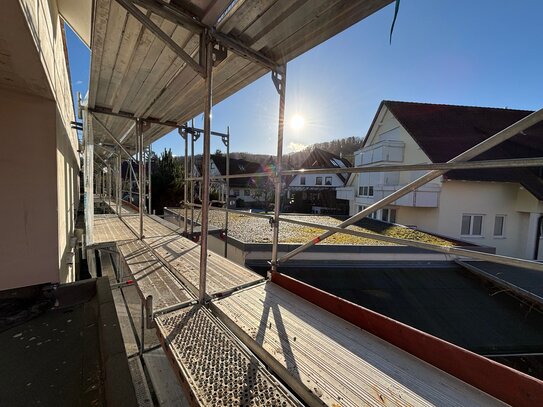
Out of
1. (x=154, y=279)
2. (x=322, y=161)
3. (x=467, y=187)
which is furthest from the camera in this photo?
(x=322, y=161)

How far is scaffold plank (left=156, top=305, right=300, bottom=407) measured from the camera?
42.2 inches

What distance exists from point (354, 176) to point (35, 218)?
16.3 m

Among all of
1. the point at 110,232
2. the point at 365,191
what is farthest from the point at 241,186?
the point at 110,232

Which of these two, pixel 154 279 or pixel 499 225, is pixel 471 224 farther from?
pixel 154 279

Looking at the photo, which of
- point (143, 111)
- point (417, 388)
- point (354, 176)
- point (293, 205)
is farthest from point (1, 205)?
point (293, 205)

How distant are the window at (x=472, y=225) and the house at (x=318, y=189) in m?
10.5

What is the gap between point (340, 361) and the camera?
4.14 feet

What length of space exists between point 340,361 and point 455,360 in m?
0.51

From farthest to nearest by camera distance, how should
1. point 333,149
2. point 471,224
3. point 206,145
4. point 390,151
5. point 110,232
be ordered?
point 333,149, point 390,151, point 471,224, point 110,232, point 206,145

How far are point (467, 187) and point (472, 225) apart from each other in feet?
5.65

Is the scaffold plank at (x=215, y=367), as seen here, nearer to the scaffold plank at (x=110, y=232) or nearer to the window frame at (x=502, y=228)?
the scaffold plank at (x=110, y=232)

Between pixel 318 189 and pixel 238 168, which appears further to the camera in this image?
pixel 238 168

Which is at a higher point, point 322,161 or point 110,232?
point 322,161

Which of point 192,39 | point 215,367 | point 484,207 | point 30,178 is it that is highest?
point 192,39
